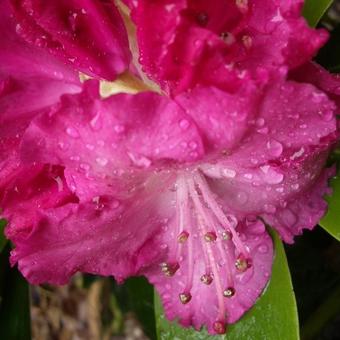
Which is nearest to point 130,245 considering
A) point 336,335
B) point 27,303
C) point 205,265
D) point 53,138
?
point 205,265

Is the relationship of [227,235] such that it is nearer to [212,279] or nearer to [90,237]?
[212,279]

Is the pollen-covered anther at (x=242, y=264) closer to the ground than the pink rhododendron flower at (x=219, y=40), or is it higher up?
closer to the ground

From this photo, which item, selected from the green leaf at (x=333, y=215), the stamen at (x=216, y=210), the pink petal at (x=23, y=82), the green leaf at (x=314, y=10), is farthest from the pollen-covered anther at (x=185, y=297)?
the green leaf at (x=314, y=10)

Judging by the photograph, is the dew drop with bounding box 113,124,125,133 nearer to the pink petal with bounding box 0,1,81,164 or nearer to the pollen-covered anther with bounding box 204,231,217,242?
the pink petal with bounding box 0,1,81,164

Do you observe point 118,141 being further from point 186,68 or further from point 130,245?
point 130,245

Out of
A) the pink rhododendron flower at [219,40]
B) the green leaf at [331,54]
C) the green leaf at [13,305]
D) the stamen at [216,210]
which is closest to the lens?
the pink rhododendron flower at [219,40]

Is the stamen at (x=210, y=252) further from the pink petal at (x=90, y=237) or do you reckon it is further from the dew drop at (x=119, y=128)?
the dew drop at (x=119, y=128)

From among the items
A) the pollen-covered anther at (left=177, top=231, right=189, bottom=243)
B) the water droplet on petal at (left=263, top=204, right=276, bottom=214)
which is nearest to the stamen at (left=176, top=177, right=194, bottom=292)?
the pollen-covered anther at (left=177, top=231, right=189, bottom=243)

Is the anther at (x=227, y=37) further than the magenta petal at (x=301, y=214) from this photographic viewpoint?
No
